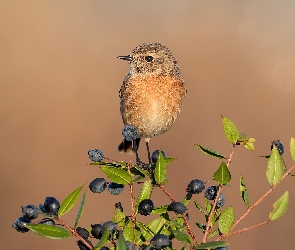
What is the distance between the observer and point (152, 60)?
16.6 ft

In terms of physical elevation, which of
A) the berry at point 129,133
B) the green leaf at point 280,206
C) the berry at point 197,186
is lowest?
the green leaf at point 280,206

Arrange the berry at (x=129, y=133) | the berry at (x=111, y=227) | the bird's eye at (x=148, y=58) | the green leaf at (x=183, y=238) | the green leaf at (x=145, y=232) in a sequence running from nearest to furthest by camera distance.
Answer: the green leaf at (x=183, y=238) < the berry at (x=111, y=227) < the green leaf at (x=145, y=232) < the berry at (x=129, y=133) < the bird's eye at (x=148, y=58)

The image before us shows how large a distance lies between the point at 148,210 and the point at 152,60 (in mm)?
2657

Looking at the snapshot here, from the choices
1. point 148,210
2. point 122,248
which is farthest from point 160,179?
point 122,248

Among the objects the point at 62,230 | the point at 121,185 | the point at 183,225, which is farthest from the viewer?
the point at 121,185

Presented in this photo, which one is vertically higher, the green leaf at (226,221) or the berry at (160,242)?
the green leaf at (226,221)

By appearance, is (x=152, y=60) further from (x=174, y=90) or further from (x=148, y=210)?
(x=148, y=210)

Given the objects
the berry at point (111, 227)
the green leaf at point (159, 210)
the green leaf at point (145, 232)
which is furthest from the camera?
the green leaf at point (159, 210)

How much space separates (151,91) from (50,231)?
266cm

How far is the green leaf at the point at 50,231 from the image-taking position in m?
2.24

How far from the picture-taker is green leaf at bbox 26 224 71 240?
2.24 metres

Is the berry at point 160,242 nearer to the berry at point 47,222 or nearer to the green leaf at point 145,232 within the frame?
the green leaf at point 145,232

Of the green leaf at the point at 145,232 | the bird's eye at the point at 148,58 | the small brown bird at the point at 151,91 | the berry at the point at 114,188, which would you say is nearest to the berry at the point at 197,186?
the green leaf at the point at 145,232

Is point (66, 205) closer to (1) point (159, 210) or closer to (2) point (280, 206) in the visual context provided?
(1) point (159, 210)
